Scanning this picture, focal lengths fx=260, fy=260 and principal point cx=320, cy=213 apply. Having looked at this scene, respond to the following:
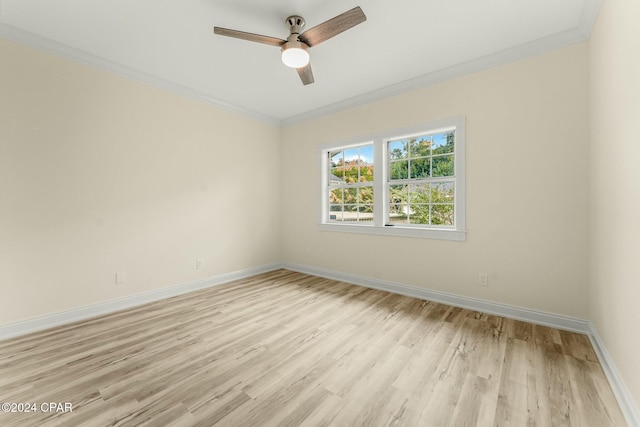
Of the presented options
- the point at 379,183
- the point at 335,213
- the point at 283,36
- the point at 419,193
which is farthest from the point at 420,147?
the point at 283,36

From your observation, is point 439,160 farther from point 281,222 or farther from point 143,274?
point 143,274

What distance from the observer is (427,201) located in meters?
3.36

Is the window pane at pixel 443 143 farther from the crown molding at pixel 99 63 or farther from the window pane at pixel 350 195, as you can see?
the crown molding at pixel 99 63

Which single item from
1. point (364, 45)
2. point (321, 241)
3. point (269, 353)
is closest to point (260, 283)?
point (321, 241)

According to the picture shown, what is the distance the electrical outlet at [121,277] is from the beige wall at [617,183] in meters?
4.24

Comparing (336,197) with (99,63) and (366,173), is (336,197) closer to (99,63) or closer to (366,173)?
(366,173)

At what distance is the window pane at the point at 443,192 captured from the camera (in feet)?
10.4

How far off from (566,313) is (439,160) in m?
1.97

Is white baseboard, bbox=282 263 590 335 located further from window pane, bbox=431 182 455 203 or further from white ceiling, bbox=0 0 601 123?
white ceiling, bbox=0 0 601 123

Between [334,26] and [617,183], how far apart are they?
2.20 metres

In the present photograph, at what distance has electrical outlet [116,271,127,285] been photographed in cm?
295

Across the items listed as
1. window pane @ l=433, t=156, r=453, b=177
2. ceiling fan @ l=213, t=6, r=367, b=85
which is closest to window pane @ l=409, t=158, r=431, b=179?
window pane @ l=433, t=156, r=453, b=177

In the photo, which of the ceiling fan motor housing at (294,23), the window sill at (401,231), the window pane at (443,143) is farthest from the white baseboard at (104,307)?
the window pane at (443,143)

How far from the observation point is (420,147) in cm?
341
